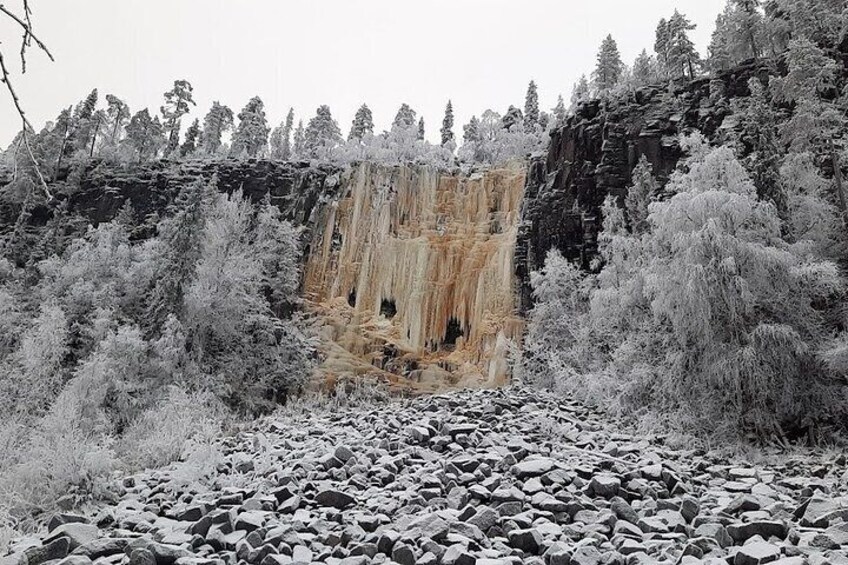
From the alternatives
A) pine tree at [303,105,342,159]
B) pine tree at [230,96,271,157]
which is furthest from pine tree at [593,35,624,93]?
pine tree at [230,96,271,157]

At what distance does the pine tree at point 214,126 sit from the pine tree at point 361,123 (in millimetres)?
13020

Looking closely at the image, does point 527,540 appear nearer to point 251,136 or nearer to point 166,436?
point 166,436

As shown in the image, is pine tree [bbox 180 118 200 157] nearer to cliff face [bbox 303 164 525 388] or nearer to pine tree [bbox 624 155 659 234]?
cliff face [bbox 303 164 525 388]

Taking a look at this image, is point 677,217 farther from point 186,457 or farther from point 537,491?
point 186,457

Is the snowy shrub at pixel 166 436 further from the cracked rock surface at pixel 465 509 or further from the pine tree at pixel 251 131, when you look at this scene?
the pine tree at pixel 251 131

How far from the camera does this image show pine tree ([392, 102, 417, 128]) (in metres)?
57.2

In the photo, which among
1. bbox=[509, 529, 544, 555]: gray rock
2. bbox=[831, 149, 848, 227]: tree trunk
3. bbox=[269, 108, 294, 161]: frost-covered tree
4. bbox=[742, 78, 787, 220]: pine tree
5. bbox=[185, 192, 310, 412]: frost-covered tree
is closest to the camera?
bbox=[509, 529, 544, 555]: gray rock

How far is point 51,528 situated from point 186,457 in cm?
389

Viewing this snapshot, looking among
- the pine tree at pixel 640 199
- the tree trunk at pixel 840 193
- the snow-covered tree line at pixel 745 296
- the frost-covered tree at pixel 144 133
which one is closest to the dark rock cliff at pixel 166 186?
the frost-covered tree at pixel 144 133

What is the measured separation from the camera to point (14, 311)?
27.0 meters

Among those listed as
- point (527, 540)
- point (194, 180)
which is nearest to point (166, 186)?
point (194, 180)

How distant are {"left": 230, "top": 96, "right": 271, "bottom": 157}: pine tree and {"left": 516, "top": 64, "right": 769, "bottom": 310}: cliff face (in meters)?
31.3

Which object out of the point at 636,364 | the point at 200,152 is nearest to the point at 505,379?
the point at 636,364

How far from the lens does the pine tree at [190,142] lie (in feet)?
165
